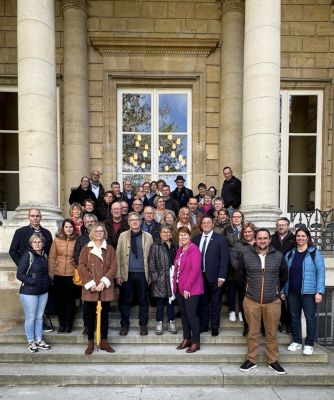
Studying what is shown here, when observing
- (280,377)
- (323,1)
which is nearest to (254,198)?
(280,377)

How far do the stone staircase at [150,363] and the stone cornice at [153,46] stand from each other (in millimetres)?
7499

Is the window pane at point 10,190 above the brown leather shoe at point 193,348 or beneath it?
above

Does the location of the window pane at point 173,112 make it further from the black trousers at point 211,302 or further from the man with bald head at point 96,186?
the black trousers at point 211,302

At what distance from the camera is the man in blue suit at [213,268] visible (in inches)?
221

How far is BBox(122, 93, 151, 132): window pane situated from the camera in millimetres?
10734

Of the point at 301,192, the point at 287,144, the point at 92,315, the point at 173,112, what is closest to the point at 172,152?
the point at 173,112

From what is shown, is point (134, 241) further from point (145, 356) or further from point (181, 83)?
point (181, 83)

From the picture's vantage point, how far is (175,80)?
34.6 feet

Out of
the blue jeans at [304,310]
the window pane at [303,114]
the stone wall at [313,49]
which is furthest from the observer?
the window pane at [303,114]

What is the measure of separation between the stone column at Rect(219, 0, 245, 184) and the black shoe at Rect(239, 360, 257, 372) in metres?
5.91

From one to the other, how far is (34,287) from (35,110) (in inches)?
136

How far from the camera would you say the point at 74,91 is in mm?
9922

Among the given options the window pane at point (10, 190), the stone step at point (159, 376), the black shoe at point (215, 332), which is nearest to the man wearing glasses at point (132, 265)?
the stone step at point (159, 376)

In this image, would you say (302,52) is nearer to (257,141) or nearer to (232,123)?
(232,123)
